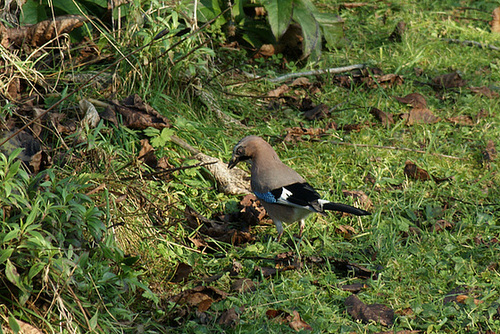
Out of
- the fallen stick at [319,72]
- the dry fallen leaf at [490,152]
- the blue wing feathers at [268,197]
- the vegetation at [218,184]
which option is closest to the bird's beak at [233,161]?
the vegetation at [218,184]

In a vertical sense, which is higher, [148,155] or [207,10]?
[207,10]

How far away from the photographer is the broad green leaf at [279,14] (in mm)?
6211

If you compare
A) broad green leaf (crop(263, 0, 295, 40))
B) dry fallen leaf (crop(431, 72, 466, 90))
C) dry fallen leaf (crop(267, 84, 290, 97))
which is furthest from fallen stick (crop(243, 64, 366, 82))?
dry fallen leaf (crop(431, 72, 466, 90))

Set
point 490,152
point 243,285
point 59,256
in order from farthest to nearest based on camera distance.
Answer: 1. point 490,152
2. point 243,285
3. point 59,256

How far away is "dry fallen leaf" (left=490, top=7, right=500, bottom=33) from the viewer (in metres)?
7.89

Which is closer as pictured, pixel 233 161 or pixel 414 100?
pixel 233 161

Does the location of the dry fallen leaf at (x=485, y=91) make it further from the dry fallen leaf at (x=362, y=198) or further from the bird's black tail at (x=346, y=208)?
the bird's black tail at (x=346, y=208)

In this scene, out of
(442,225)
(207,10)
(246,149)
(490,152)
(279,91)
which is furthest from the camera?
(279,91)

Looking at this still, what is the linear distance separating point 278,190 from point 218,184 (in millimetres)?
722

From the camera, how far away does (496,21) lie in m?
7.93

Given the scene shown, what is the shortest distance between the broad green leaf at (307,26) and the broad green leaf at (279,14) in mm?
280

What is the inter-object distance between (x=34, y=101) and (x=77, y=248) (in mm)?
1828

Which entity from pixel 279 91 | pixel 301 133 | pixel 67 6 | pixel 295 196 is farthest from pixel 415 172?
pixel 67 6

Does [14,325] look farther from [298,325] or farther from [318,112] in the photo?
[318,112]
